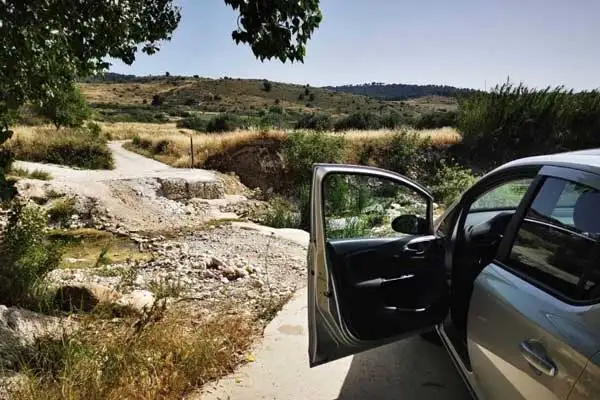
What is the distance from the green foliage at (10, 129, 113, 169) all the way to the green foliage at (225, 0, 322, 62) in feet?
53.5

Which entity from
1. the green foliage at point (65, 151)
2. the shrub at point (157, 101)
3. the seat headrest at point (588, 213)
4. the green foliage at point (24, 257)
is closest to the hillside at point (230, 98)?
the shrub at point (157, 101)

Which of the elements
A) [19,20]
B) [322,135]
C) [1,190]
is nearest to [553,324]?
[1,190]

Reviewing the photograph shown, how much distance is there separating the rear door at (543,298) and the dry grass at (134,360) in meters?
1.99

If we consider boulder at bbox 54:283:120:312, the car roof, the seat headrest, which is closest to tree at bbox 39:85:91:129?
boulder at bbox 54:283:120:312

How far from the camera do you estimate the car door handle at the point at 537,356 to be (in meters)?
1.50

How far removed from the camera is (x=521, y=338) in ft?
5.64

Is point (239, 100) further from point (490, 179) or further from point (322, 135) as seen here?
point (490, 179)

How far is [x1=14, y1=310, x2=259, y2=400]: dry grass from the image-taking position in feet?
8.25

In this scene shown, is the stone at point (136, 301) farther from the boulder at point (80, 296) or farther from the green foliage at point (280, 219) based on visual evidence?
the green foliage at point (280, 219)

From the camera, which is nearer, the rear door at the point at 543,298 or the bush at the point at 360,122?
the rear door at the point at 543,298

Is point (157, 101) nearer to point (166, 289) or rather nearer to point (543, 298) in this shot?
point (166, 289)

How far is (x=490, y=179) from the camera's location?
2.63 m

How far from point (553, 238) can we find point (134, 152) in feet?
78.9

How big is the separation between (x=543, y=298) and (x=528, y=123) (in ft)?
59.0
